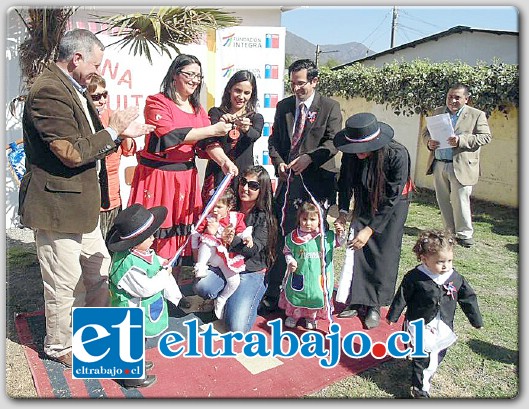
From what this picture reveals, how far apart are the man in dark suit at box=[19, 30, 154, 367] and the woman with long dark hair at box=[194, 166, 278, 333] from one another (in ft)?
2.18

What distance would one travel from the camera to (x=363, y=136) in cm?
265

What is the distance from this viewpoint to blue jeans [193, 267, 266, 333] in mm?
2850

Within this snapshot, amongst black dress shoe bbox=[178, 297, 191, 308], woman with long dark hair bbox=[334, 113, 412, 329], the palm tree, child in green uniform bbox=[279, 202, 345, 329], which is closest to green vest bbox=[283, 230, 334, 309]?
child in green uniform bbox=[279, 202, 345, 329]

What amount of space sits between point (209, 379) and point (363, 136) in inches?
56.5

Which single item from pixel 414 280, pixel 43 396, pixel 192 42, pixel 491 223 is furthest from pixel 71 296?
pixel 491 223

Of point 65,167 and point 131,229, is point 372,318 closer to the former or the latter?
point 131,229

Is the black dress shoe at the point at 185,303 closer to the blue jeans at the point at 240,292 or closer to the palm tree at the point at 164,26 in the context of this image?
the blue jeans at the point at 240,292

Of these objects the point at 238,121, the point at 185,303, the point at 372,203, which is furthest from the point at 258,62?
the point at 185,303

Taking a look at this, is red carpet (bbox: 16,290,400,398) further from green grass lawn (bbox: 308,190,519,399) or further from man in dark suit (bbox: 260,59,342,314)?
man in dark suit (bbox: 260,59,342,314)

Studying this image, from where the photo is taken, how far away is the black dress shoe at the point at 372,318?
2.97 m

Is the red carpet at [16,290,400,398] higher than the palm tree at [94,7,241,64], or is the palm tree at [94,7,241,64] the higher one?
the palm tree at [94,7,241,64]

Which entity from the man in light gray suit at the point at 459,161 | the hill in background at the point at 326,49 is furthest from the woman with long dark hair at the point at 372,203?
the man in light gray suit at the point at 459,161

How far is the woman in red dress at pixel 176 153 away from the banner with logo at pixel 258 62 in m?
0.86

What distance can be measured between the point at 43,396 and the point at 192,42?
2.47 m
